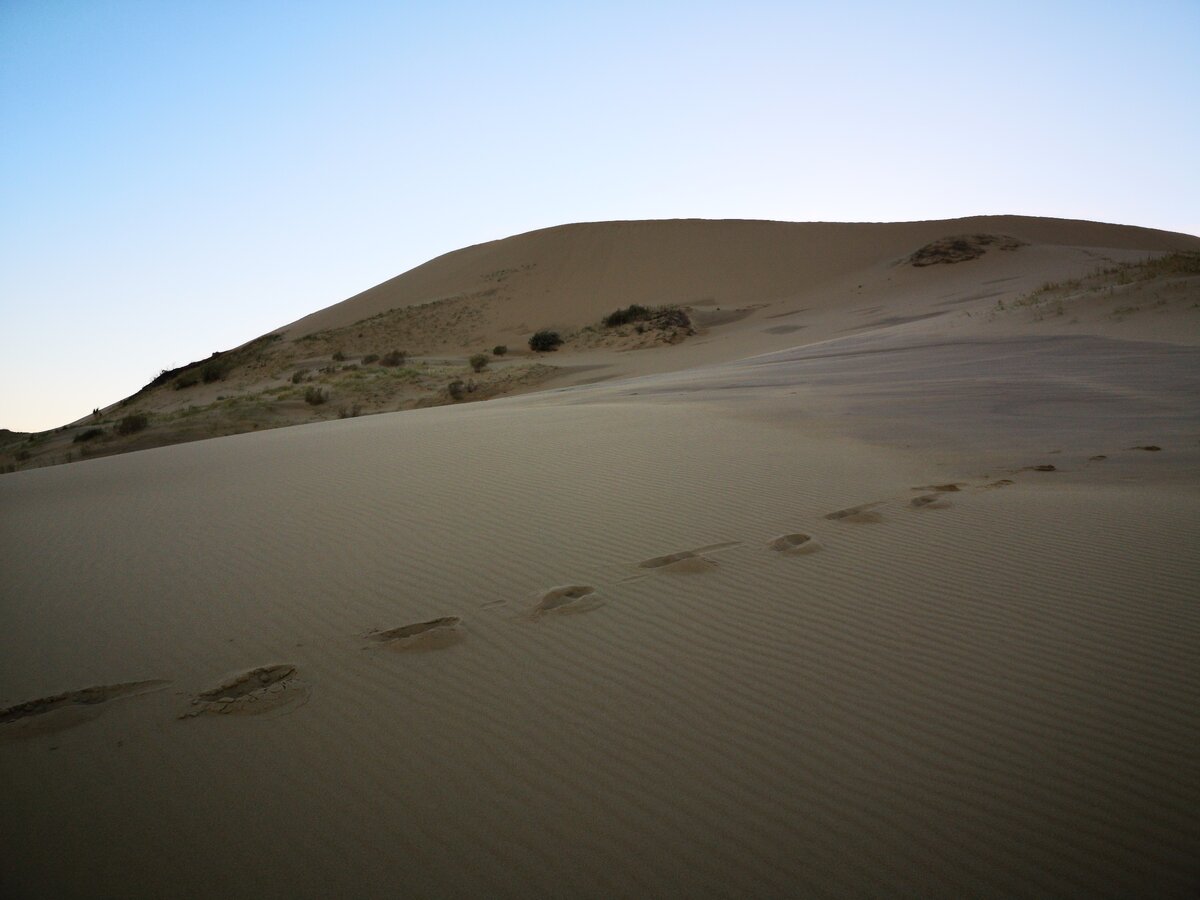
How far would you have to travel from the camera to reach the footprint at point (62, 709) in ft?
9.34

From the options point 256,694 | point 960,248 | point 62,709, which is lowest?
point 256,694

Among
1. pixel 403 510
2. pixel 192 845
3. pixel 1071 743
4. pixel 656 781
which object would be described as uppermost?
pixel 403 510

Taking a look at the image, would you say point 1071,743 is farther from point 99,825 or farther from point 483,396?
point 483,396

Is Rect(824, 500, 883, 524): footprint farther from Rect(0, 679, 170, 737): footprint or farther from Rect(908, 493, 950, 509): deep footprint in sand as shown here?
Rect(0, 679, 170, 737): footprint

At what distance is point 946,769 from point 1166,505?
379 centimetres

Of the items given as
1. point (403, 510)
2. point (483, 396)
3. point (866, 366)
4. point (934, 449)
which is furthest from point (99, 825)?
point (483, 396)

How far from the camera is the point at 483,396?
22.2m

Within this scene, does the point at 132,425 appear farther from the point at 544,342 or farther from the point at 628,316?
the point at 628,316

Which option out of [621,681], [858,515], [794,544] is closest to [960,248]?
[858,515]

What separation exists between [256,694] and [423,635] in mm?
763

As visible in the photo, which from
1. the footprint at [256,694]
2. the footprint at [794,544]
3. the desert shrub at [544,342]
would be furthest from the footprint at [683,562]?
the desert shrub at [544,342]

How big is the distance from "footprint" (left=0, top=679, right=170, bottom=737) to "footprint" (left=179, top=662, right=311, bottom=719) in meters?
0.28

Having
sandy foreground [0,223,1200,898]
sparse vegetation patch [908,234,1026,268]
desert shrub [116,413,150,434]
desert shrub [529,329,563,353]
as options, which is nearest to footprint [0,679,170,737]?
sandy foreground [0,223,1200,898]

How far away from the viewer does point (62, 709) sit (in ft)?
9.77
